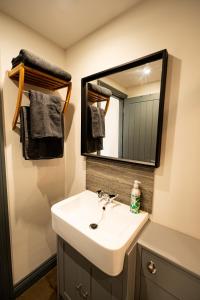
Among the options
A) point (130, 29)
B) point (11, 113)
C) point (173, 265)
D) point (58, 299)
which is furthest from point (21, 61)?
point (58, 299)

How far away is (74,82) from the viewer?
1.49 m

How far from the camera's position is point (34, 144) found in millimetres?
1176

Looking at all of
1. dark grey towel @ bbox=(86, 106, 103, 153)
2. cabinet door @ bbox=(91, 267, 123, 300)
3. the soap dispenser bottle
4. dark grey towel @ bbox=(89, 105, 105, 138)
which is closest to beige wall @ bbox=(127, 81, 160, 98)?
dark grey towel @ bbox=(89, 105, 105, 138)

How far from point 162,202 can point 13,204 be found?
1186 mm

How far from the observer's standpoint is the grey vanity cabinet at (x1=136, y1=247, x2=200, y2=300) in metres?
0.72

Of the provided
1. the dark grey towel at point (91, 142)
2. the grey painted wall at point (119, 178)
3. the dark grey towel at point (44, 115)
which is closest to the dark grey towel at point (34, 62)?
the dark grey towel at point (44, 115)

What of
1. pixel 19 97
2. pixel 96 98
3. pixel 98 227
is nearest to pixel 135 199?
pixel 98 227

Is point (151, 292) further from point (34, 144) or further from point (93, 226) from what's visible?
point (34, 144)

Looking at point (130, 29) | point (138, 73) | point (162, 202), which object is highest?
point (130, 29)

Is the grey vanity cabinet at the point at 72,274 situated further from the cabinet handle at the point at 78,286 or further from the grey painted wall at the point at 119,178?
the grey painted wall at the point at 119,178

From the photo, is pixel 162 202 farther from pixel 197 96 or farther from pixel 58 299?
pixel 58 299

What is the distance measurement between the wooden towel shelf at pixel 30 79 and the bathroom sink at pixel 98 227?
→ 2.65ft

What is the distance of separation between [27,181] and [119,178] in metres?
0.82

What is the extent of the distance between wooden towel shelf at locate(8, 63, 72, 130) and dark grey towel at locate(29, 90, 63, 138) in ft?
0.32
